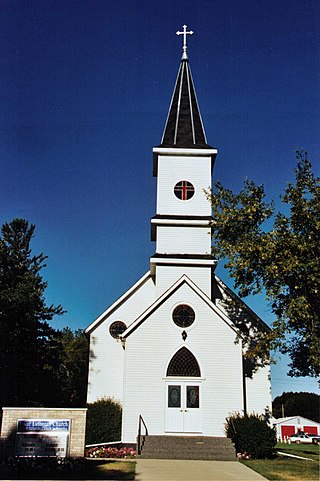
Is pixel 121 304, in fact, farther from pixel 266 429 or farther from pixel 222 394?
pixel 266 429

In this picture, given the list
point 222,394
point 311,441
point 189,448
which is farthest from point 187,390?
point 311,441

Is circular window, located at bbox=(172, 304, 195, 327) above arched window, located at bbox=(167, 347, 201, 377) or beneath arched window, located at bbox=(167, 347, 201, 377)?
above

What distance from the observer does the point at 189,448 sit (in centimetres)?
1900

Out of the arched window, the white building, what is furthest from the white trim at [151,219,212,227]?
the white building

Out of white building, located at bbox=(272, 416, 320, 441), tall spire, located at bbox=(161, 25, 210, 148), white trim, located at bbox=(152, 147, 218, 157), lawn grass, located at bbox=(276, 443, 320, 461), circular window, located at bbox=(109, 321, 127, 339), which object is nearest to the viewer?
lawn grass, located at bbox=(276, 443, 320, 461)

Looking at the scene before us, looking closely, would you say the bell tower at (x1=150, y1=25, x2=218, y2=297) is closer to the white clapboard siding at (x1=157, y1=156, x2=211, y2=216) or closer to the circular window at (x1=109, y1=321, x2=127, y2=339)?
the white clapboard siding at (x1=157, y1=156, x2=211, y2=216)

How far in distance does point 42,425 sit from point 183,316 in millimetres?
9484

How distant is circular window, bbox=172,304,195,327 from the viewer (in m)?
22.7

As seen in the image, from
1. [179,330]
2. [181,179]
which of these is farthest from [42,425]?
[181,179]

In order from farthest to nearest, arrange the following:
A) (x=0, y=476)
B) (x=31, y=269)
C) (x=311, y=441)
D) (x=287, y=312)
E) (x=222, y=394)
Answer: (x=311, y=441)
(x=31, y=269)
(x=222, y=394)
(x=287, y=312)
(x=0, y=476)

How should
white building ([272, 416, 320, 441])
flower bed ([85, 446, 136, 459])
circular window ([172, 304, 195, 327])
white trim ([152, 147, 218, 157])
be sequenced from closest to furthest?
flower bed ([85, 446, 136, 459])
circular window ([172, 304, 195, 327])
white trim ([152, 147, 218, 157])
white building ([272, 416, 320, 441])

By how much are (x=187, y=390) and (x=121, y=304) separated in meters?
6.58

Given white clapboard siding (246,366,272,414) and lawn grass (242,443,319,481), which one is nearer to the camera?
lawn grass (242,443,319,481)

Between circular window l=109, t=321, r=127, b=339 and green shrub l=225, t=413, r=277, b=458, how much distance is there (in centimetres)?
852
